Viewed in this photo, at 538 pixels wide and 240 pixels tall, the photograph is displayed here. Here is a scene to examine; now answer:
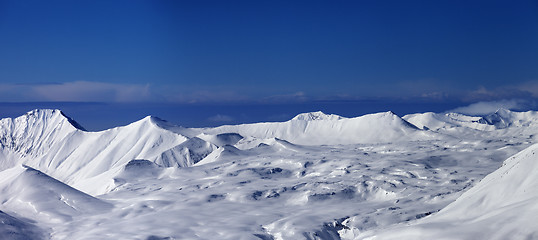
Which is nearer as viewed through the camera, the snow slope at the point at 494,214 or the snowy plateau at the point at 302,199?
the snow slope at the point at 494,214

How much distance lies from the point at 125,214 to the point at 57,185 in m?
24.0

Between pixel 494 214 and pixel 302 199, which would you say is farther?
pixel 302 199

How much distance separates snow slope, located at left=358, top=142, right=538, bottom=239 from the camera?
44781 millimetres

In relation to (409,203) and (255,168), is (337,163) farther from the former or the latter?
(409,203)

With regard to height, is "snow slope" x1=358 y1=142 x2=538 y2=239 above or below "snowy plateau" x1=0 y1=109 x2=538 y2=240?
above

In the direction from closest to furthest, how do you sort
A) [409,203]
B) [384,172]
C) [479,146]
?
[409,203], [384,172], [479,146]

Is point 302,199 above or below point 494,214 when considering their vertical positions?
below

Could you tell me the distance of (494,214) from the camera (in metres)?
50.0

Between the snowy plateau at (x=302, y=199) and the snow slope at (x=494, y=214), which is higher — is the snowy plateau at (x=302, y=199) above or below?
below

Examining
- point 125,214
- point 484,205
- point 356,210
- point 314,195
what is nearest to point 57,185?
point 125,214

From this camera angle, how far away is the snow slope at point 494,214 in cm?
4478

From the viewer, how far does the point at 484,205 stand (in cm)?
5712

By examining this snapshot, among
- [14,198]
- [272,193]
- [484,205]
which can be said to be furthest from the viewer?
[272,193]

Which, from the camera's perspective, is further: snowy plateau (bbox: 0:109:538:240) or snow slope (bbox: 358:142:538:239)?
snowy plateau (bbox: 0:109:538:240)
